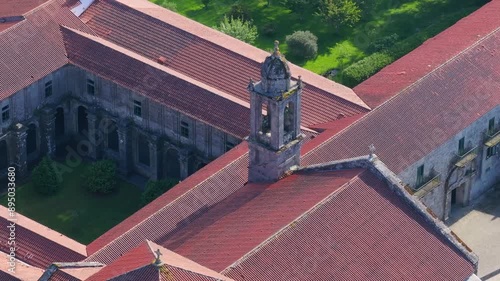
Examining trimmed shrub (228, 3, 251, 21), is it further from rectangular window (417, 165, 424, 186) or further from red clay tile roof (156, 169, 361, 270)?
red clay tile roof (156, 169, 361, 270)

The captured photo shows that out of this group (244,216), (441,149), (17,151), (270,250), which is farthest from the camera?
(17,151)

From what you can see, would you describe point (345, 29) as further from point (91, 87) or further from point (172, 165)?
point (91, 87)

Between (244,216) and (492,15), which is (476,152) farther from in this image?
(244,216)

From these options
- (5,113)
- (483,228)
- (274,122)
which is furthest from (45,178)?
(483,228)

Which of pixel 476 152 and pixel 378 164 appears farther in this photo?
pixel 476 152

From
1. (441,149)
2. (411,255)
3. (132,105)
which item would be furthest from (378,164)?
(132,105)
